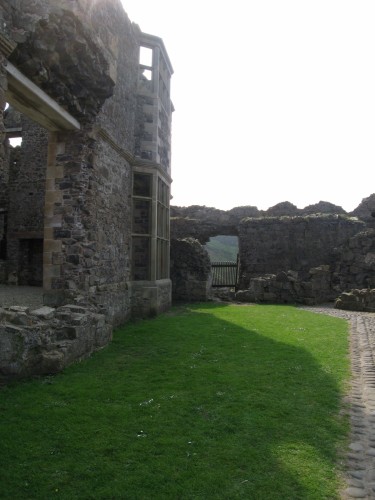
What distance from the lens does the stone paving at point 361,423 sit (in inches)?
131

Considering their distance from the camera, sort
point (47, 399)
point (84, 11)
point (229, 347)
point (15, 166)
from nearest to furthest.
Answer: point (47, 399), point (84, 11), point (229, 347), point (15, 166)

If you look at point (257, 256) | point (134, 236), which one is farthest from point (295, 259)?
point (134, 236)

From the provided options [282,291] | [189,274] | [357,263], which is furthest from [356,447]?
[357,263]

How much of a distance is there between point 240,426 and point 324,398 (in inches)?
59.2

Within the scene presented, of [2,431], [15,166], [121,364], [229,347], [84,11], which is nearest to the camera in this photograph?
[2,431]

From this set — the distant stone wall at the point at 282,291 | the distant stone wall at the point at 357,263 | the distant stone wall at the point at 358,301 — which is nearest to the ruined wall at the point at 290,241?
the distant stone wall at the point at 357,263

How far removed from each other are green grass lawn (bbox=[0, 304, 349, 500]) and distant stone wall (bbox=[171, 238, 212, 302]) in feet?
29.0

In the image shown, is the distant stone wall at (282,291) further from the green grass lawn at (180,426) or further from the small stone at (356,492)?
the small stone at (356,492)

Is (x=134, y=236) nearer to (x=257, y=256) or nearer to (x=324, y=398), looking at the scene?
(x=324, y=398)

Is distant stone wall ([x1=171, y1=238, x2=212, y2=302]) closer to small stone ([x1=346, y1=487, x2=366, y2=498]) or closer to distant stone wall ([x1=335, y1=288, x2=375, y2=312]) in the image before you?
distant stone wall ([x1=335, y1=288, x2=375, y2=312])

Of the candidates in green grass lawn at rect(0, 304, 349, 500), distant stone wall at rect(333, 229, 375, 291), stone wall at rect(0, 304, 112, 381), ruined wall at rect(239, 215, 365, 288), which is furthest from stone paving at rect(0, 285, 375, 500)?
ruined wall at rect(239, 215, 365, 288)

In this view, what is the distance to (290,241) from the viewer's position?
20859 mm

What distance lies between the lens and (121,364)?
6.75 meters

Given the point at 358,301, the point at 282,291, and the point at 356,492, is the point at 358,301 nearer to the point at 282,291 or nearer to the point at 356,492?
the point at 282,291
